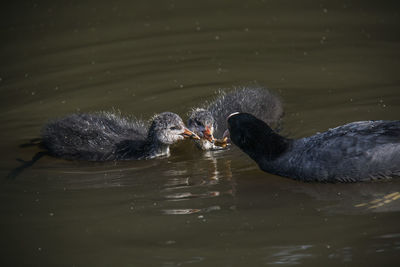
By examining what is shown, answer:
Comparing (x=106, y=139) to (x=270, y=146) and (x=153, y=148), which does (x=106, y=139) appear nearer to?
(x=153, y=148)

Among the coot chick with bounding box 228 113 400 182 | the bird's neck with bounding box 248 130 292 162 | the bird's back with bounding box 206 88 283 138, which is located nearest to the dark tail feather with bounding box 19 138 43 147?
the bird's back with bounding box 206 88 283 138

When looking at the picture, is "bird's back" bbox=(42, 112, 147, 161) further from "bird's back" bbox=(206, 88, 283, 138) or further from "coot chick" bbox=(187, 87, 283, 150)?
"bird's back" bbox=(206, 88, 283, 138)

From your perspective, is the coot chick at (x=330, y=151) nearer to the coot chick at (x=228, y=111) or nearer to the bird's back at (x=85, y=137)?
the coot chick at (x=228, y=111)

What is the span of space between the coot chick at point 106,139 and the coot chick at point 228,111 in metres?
0.19

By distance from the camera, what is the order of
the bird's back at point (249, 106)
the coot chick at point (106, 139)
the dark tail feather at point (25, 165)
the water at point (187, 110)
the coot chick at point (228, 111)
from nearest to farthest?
the water at point (187, 110) < the dark tail feather at point (25, 165) < the coot chick at point (106, 139) < the coot chick at point (228, 111) < the bird's back at point (249, 106)

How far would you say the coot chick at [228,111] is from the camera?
7.63 metres

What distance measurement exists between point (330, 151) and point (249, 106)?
1.89 m

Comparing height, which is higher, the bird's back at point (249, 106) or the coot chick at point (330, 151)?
the bird's back at point (249, 106)

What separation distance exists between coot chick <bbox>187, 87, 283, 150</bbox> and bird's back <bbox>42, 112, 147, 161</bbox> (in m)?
0.71

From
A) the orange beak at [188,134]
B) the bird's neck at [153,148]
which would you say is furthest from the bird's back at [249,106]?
the bird's neck at [153,148]

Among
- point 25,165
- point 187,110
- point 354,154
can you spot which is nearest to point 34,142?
point 25,165

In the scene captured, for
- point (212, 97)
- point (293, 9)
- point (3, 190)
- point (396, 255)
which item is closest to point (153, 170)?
point (3, 190)

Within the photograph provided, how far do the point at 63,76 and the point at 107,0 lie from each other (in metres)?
3.78

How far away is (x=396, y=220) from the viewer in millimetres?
5512
